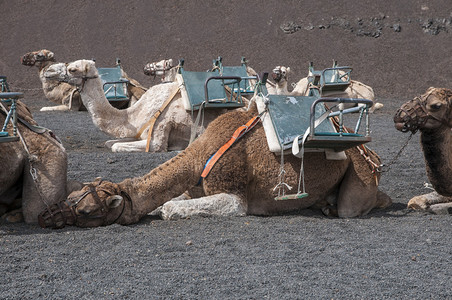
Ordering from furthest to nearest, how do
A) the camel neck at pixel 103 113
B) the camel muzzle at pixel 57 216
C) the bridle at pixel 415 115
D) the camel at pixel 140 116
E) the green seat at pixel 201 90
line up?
the camel neck at pixel 103 113, the camel at pixel 140 116, the green seat at pixel 201 90, the bridle at pixel 415 115, the camel muzzle at pixel 57 216

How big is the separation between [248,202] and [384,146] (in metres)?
5.61

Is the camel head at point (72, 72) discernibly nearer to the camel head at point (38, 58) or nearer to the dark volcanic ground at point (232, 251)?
the dark volcanic ground at point (232, 251)

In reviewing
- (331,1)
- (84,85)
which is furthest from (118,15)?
(84,85)

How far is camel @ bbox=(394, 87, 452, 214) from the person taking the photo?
575cm

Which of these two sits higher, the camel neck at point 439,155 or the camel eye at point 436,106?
the camel eye at point 436,106

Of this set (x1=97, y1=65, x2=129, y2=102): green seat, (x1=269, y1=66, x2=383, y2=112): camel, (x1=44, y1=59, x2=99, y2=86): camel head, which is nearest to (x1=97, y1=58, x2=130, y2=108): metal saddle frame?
(x1=97, y1=65, x2=129, y2=102): green seat

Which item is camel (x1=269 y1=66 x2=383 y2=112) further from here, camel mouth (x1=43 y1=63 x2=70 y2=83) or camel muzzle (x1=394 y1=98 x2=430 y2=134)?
camel muzzle (x1=394 y1=98 x2=430 y2=134)

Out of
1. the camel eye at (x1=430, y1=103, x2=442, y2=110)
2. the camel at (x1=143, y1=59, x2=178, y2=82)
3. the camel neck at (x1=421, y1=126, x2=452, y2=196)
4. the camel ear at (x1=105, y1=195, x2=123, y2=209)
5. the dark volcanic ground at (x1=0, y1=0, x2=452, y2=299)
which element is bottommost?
the dark volcanic ground at (x1=0, y1=0, x2=452, y2=299)

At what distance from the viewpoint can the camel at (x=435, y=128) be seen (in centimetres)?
575

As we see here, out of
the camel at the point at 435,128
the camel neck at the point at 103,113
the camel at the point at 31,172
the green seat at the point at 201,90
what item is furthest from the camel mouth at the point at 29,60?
the camel at the point at 435,128

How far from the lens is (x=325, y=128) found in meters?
5.99

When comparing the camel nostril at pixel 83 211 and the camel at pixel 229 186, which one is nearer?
the camel nostril at pixel 83 211

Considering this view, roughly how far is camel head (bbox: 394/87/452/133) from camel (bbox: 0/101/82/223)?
320 centimetres

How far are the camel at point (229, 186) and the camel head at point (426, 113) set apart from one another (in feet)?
2.24
